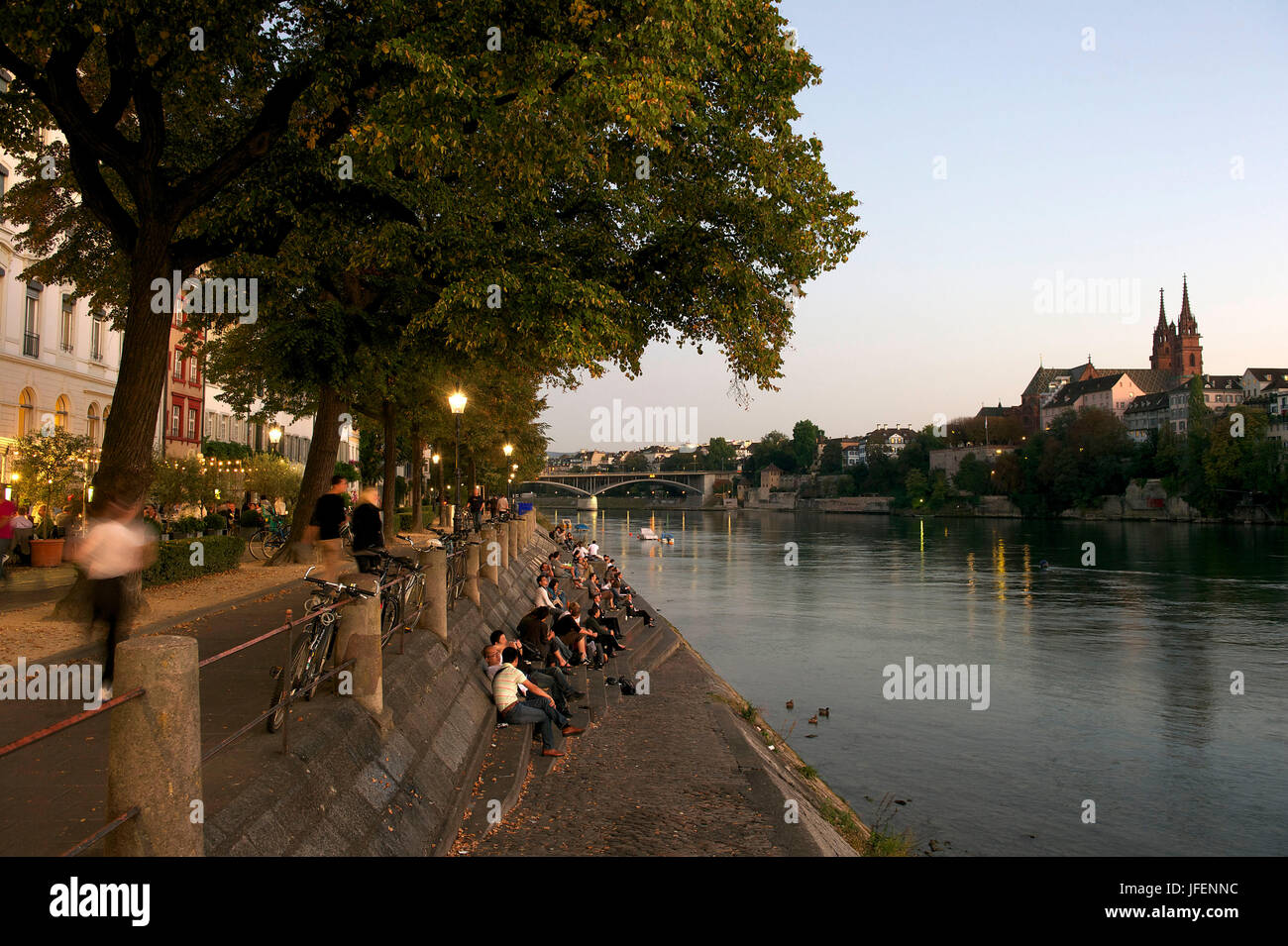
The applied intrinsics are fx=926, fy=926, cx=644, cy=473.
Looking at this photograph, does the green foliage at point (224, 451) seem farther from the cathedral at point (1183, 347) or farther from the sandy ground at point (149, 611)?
the cathedral at point (1183, 347)

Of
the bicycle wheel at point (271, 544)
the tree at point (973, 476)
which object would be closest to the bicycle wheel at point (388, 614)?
the bicycle wheel at point (271, 544)

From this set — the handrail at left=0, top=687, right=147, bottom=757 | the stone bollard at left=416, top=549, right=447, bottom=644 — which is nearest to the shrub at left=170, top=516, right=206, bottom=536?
the stone bollard at left=416, top=549, right=447, bottom=644

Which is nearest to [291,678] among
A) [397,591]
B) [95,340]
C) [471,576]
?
[397,591]

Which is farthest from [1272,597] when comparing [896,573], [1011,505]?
[1011,505]

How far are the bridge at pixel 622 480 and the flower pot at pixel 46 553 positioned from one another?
97.4 m

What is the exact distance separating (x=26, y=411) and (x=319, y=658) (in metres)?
23.4

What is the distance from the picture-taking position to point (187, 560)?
1738cm

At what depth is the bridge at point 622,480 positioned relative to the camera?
14325 cm

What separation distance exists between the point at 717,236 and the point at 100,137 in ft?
32.3

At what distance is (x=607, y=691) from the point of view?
16.5 m

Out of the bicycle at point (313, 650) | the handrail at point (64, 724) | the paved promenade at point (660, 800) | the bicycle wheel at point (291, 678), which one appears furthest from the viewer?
the paved promenade at point (660, 800)

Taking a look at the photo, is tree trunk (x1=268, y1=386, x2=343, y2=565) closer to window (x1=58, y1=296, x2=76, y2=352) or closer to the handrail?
window (x1=58, y1=296, x2=76, y2=352)
